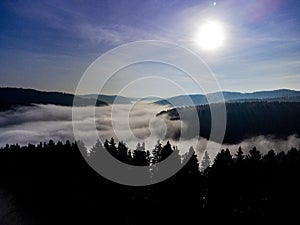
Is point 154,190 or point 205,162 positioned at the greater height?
point 205,162

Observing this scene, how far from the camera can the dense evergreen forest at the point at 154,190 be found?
1500 inches

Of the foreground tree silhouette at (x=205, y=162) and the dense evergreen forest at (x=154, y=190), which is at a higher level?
the foreground tree silhouette at (x=205, y=162)

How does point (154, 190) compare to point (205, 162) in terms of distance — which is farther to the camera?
point (205, 162)

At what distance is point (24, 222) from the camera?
46125mm

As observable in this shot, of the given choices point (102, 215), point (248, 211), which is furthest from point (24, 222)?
point (248, 211)

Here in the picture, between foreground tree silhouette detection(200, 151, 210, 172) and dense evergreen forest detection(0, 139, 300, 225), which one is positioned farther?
foreground tree silhouette detection(200, 151, 210, 172)

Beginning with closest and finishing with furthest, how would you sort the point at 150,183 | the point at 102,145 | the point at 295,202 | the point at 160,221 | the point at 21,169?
the point at 295,202, the point at 160,221, the point at 150,183, the point at 102,145, the point at 21,169

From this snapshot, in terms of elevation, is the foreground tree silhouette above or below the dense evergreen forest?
above

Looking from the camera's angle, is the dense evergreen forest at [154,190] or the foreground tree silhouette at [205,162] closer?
the dense evergreen forest at [154,190]

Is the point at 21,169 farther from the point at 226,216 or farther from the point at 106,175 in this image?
the point at 226,216

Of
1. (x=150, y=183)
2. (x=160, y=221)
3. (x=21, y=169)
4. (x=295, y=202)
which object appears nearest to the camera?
(x=295, y=202)

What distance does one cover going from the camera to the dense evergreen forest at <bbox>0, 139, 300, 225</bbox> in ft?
125

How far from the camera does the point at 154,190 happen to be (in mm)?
42969

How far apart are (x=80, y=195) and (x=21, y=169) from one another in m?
14.1
